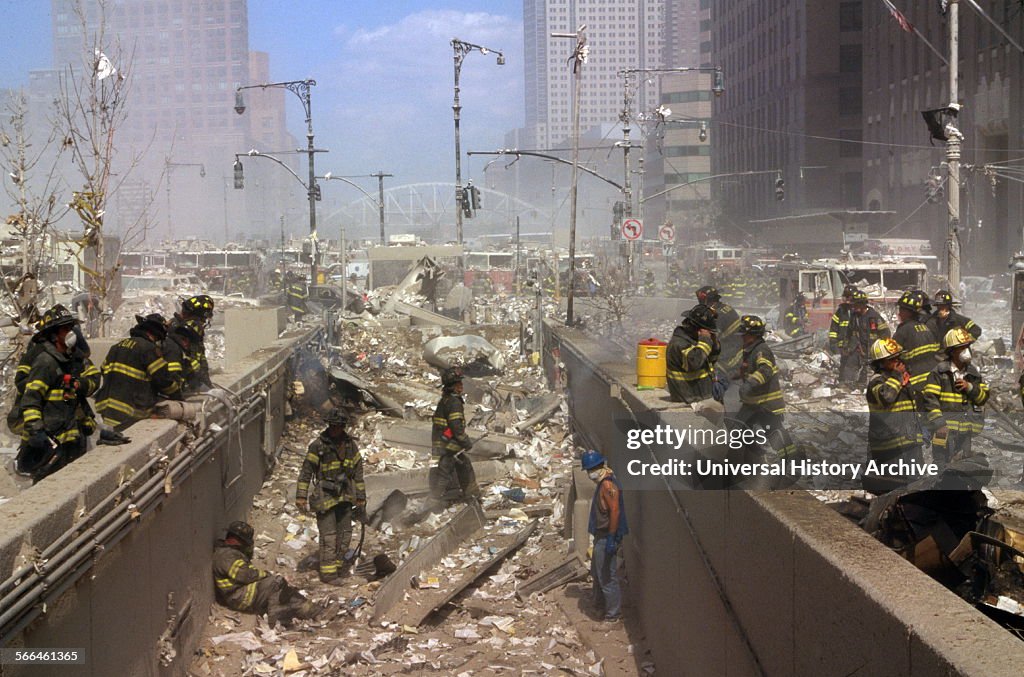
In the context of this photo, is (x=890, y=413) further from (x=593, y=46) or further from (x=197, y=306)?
(x=593, y=46)

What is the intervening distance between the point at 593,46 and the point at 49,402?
49680 millimetres

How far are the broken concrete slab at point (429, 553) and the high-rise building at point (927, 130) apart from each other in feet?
87.1

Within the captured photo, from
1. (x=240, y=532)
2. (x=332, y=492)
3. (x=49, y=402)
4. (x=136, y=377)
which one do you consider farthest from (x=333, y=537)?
(x=49, y=402)

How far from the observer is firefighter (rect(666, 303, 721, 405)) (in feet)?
28.1

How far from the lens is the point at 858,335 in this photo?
15820 millimetres

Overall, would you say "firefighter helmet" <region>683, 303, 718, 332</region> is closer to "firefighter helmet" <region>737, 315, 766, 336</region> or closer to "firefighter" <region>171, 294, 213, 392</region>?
"firefighter helmet" <region>737, 315, 766, 336</region>

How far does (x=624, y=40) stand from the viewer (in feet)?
177

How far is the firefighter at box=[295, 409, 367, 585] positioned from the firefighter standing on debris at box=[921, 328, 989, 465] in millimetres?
5055

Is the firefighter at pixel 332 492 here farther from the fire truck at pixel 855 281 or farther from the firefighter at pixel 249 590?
the fire truck at pixel 855 281

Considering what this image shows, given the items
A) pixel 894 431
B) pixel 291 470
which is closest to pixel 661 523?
pixel 894 431

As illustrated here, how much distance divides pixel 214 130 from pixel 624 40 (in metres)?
70.1

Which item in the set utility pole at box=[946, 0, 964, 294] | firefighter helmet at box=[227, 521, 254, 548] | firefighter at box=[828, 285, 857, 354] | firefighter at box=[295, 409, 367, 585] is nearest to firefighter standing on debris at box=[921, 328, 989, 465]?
firefighter at box=[295, 409, 367, 585]

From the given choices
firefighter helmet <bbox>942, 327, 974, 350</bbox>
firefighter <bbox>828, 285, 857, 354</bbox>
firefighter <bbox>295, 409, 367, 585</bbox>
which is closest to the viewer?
firefighter helmet <bbox>942, 327, 974, 350</bbox>

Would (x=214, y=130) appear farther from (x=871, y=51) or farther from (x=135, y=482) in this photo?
(x=135, y=482)
